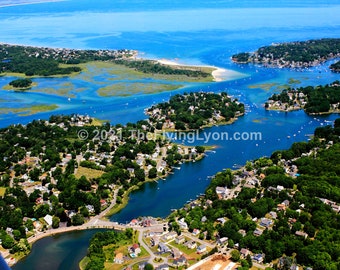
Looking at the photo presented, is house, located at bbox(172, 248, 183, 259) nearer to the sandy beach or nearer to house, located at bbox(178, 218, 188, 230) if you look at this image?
house, located at bbox(178, 218, 188, 230)

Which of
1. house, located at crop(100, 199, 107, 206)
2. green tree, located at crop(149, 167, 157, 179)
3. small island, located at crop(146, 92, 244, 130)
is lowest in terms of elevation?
house, located at crop(100, 199, 107, 206)

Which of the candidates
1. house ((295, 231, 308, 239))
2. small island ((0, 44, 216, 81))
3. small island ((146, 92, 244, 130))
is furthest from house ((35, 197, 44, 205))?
small island ((0, 44, 216, 81))

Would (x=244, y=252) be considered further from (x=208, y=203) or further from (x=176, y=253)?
(x=208, y=203)

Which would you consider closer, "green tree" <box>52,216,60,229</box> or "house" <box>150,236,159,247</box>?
"house" <box>150,236,159,247</box>

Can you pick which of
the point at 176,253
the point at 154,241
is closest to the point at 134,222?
the point at 154,241

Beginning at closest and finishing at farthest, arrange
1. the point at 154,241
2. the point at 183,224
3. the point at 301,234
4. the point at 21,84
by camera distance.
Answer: the point at 301,234 < the point at 154,241 < the point at 183,224 < the point at 21,84

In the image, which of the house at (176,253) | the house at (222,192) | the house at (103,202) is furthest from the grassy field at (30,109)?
the house at (176,253)
